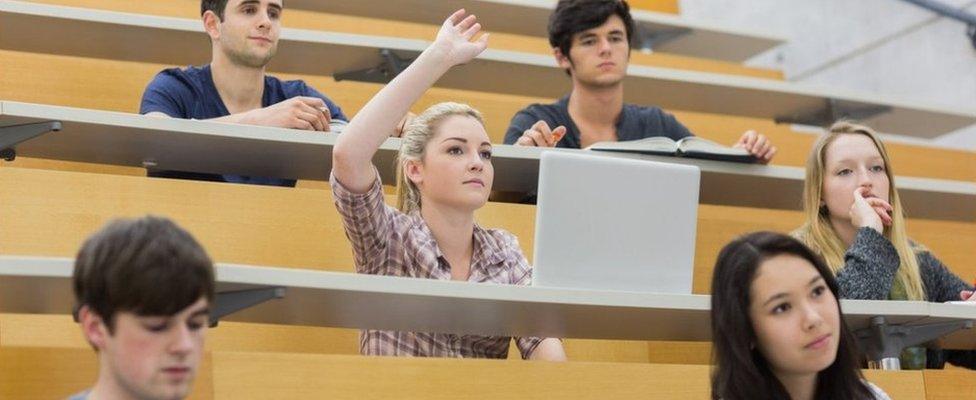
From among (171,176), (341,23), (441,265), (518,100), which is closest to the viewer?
(441,265)

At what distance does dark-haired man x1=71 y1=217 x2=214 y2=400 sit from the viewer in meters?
1.05

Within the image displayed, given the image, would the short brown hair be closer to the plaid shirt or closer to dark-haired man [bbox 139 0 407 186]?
the plaid shirt

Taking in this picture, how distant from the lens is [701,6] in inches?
152

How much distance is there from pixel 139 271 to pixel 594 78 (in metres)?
1.45

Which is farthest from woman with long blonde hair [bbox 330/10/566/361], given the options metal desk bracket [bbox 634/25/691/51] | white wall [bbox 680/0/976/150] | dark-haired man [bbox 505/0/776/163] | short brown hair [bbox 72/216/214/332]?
white wall [bbox 680/0/976/150]

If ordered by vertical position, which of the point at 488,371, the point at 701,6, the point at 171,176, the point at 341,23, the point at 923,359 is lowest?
the point at 488,371

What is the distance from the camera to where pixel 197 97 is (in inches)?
85.3

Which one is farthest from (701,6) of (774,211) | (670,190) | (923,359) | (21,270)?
(21,270)

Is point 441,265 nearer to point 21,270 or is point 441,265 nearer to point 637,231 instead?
point 637,231

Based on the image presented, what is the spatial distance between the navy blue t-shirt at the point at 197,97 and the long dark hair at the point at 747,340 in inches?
34.0

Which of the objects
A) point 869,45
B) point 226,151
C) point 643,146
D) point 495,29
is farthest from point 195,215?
point 869,45

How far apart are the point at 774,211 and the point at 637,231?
972 millimetres

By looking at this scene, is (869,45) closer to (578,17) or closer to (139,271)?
(578,17)

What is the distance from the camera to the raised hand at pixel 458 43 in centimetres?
159
